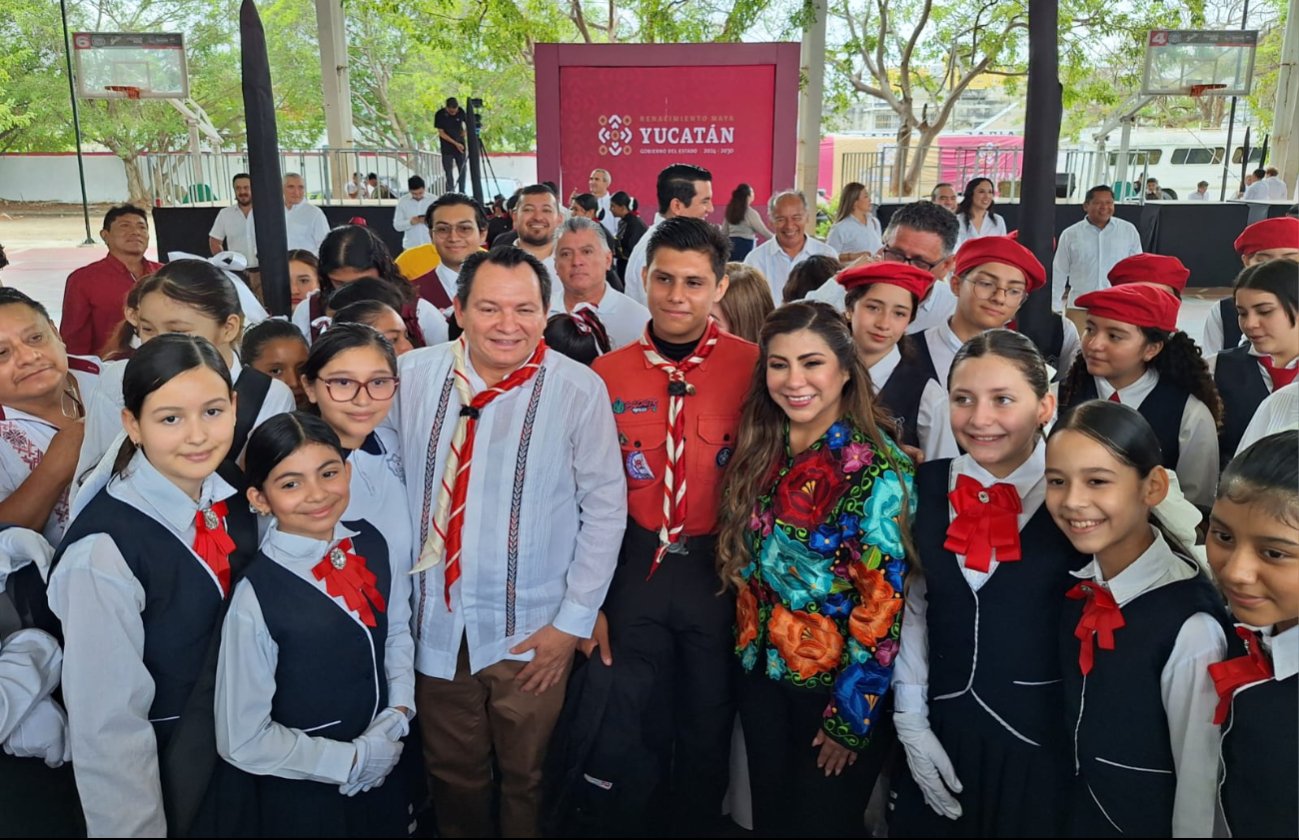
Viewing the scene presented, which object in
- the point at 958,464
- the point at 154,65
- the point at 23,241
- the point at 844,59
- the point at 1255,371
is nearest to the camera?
the point at 958,464

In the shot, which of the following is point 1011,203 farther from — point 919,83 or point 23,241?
point 23,241

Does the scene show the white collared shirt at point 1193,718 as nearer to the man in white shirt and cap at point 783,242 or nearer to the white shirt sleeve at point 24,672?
the white shirt sleeve at point 24,672

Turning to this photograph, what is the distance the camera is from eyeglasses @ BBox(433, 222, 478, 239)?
13.7 feet

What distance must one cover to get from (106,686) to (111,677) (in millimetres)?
18

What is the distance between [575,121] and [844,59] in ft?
22.7

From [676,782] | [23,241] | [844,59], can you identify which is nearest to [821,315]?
[676,782]

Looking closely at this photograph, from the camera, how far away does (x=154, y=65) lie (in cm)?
1190

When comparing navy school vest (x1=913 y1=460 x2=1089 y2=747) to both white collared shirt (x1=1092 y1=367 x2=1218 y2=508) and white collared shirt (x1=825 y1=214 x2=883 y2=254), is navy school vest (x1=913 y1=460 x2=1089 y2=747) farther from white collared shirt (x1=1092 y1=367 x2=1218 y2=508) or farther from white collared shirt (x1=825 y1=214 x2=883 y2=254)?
white collared shirt (x1=825 y1=214 x2=883 y2=254)

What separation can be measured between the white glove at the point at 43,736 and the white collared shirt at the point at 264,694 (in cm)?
37

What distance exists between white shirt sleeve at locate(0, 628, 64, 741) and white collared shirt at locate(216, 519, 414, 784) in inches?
15.4

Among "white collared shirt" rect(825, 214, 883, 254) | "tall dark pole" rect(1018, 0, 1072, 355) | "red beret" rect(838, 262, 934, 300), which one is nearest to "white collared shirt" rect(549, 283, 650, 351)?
"red beret" rect(838, 262, 934, 300)

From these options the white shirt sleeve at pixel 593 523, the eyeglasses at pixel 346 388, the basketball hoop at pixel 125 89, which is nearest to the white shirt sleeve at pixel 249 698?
the eyeglasses at pixel 346 388

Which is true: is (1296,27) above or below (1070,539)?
above

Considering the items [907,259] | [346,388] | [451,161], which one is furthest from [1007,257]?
[451,161]
